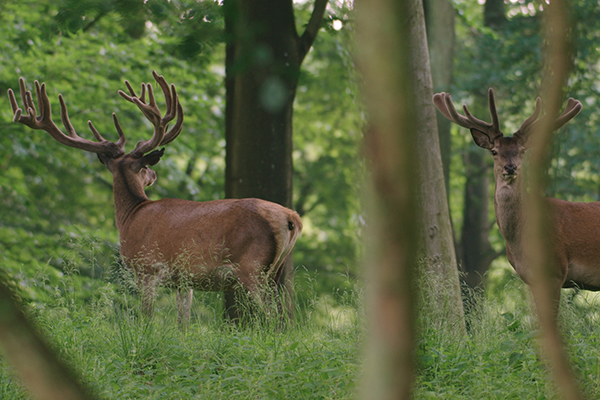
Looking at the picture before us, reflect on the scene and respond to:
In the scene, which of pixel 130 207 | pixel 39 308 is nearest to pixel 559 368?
pixel 39 308

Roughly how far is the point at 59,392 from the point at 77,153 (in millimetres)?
10591

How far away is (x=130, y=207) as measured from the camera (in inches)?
266

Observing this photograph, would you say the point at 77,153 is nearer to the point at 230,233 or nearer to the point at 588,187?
the point at 230,233

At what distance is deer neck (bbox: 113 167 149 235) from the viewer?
6.73 m

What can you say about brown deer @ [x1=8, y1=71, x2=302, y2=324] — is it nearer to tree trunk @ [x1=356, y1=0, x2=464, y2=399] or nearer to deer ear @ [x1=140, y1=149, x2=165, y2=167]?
deer ear @ [x1=140, y1=149, x2=165, y2=167]

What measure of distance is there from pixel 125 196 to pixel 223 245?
163 cm

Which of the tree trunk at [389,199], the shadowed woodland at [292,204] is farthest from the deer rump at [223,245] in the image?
the tree trunk at [389,199]

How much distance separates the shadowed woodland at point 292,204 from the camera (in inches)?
28.7

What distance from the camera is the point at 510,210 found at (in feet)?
17.8

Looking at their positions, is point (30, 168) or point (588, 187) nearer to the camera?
point (30, 168)

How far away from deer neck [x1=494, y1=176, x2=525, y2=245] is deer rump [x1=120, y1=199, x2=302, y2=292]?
72.1 inches

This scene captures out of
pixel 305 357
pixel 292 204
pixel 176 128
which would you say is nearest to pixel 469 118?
pixel 292 204

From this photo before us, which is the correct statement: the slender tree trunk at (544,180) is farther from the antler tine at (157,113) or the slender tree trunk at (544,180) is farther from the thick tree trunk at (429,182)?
the antler tine at (157,113)

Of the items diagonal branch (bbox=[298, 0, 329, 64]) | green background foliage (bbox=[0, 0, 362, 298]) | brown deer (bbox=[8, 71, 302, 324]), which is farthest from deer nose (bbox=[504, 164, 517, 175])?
diagonal branch (bbox=[298, 0, 329, 64])
